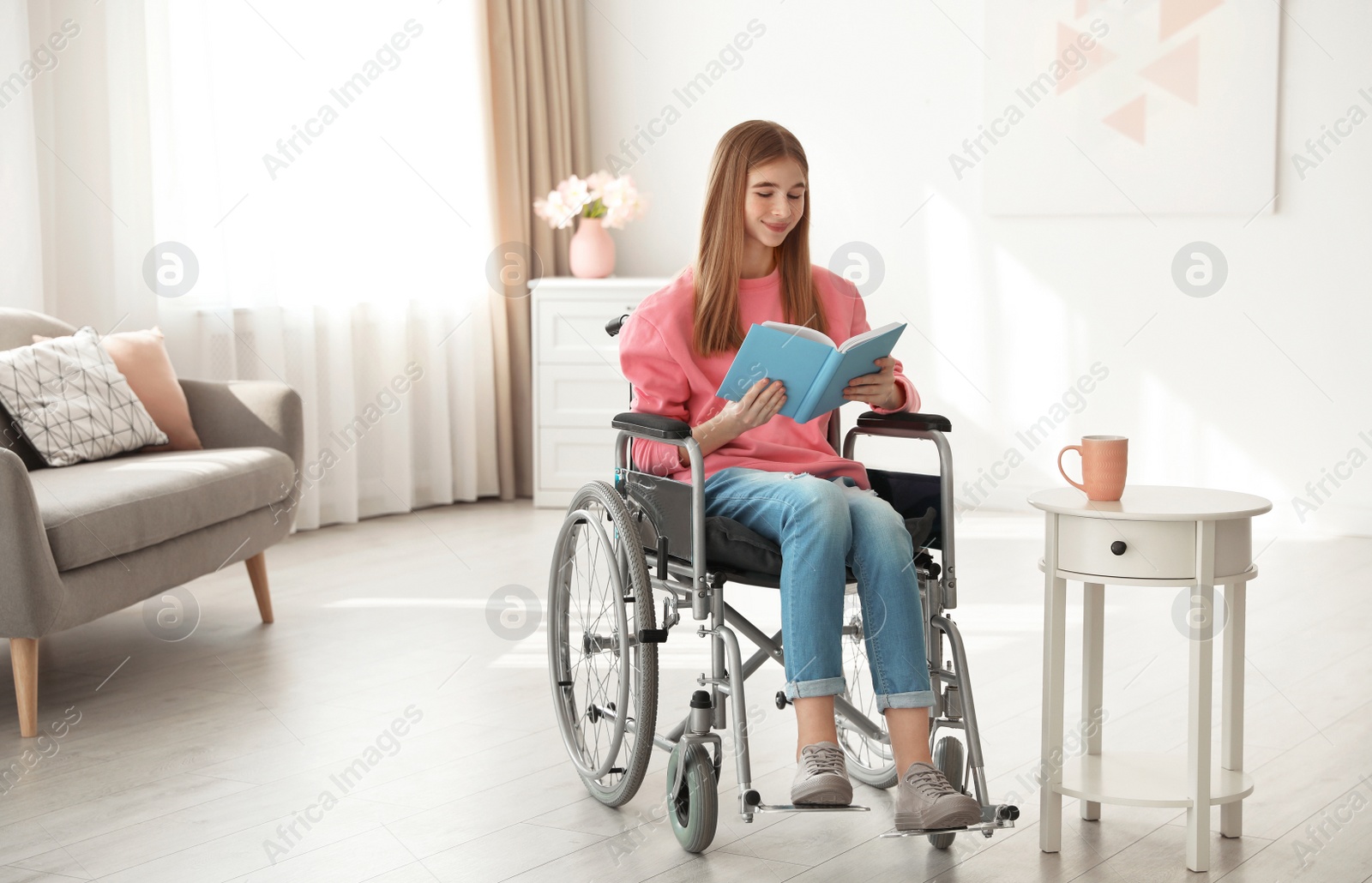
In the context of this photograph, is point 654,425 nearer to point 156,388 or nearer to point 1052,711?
point 1052,711

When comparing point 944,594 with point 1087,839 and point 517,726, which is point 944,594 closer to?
point 1087,839

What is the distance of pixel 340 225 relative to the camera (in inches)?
173

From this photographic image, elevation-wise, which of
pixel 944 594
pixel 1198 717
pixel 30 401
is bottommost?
pixel 1198 717

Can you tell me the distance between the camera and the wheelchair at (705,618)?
6.01 feet

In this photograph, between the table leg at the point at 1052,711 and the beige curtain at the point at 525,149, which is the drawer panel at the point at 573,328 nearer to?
the beige curtain at the point at 525,149

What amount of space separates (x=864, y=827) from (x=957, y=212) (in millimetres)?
3009

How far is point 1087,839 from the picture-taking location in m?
1.93

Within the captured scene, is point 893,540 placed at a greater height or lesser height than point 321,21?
lesser

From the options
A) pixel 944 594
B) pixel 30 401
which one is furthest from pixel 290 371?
pixel 944 594

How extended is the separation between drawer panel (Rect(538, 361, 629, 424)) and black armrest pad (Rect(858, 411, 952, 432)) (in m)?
2.53

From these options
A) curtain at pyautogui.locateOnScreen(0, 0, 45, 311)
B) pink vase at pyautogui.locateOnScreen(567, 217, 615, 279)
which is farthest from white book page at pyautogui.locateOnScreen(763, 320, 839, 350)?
pink vase at pyautogui.locateOnScreen(567, 217, 615, 279)

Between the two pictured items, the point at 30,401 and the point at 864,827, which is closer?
the point at 864,827

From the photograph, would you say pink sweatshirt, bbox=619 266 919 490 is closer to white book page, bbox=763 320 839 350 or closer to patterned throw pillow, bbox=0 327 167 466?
white book page, bbox=763 320 839 350

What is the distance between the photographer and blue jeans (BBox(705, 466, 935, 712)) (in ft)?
5.83
